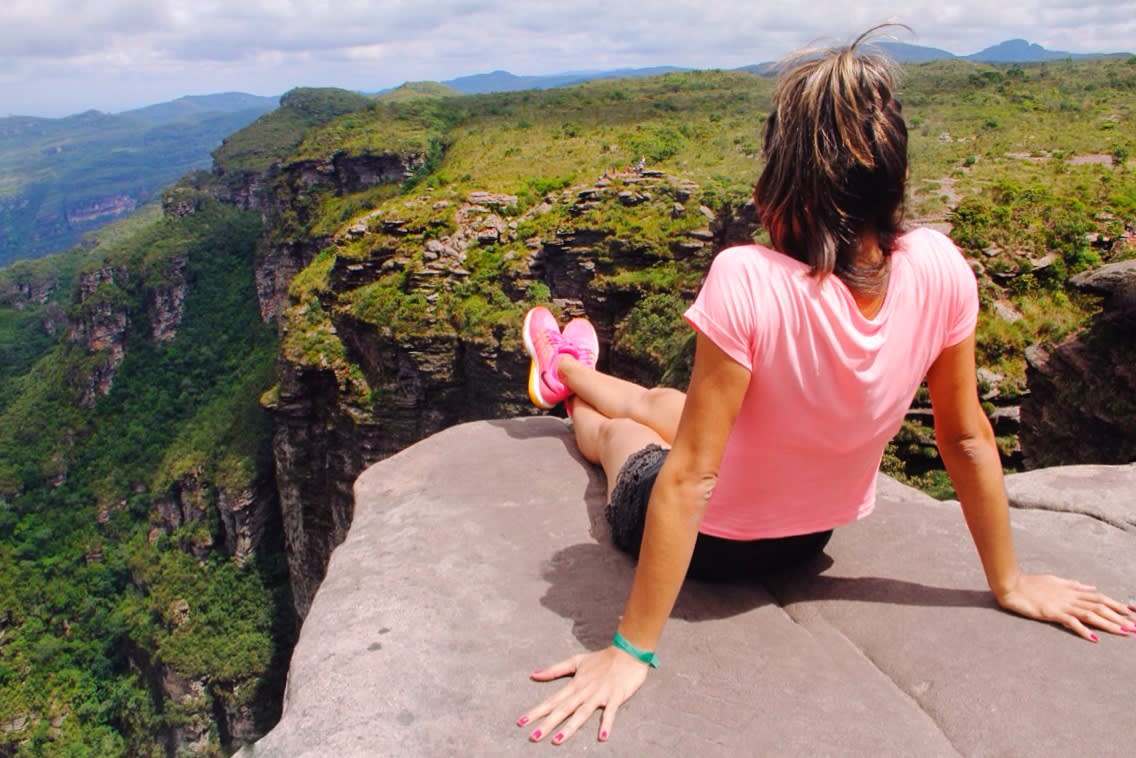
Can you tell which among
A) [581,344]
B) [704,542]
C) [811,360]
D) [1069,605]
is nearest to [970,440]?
[1069,605]

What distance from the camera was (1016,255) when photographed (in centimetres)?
1240

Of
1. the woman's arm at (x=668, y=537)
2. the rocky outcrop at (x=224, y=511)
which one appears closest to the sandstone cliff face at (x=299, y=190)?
the rocky outcrop at (x=224, y=511)

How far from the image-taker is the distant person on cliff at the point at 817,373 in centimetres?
215

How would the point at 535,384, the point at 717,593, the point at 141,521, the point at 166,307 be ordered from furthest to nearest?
the point at 166,307
the point at 141,521
the point at 535,384
the point at 717,593

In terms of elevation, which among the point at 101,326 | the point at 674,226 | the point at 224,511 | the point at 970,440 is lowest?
the point at 224,511

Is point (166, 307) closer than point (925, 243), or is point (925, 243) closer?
point (925, 243)

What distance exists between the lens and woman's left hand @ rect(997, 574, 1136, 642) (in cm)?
259

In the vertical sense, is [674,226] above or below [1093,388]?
above

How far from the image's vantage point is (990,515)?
8.71 feet

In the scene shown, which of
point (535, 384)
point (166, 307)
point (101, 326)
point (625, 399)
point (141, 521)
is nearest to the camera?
point (625, 399)

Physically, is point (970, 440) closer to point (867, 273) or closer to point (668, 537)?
point (867, 273)

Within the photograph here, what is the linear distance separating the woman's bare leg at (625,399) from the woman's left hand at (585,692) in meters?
1.15

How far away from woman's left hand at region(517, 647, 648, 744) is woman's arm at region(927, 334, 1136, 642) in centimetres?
127

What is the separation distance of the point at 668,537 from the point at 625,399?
2.01 metres
